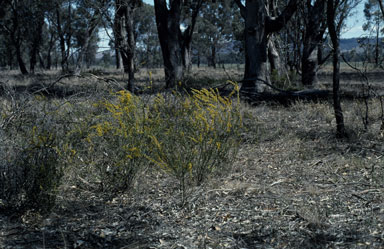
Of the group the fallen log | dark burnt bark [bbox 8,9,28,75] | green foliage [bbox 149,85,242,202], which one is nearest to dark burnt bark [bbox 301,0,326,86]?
the fallen log

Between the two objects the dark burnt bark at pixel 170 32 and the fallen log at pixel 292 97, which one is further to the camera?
the dark burnt bark at pixel 170 32

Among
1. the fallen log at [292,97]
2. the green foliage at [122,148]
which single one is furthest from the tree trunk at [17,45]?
the green foliage at [122,148]

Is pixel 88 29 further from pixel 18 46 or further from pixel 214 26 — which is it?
pixel 214 26

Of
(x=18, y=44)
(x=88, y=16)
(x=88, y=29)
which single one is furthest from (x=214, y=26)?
(x=88, y=16)

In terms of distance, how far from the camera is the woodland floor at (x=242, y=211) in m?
3.03

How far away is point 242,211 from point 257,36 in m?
6.33

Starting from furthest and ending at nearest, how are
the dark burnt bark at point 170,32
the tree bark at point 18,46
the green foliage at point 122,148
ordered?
the tree bark at point 18,46, the dark burnt bark at point 170,32, the green foliage at point 122,148

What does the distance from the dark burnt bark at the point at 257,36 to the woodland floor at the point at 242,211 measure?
430 centimetres

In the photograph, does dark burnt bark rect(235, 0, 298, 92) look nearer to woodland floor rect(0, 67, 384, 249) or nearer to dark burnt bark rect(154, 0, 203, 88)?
dark burnt bark rect(154, 0, 203, 88)

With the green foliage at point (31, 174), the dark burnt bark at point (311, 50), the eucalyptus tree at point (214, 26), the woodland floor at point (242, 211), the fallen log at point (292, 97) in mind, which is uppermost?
the eucalyptus tree at point (214, 26)

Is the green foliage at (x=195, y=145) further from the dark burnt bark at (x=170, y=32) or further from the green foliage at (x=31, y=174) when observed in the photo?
the dark burnt bark at (x=170, y=32)

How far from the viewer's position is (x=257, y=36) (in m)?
9.16

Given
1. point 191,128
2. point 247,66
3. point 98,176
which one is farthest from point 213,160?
point 247,66

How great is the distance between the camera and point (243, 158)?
5137 millimetres
